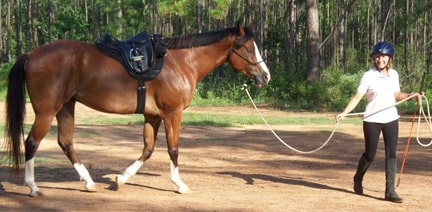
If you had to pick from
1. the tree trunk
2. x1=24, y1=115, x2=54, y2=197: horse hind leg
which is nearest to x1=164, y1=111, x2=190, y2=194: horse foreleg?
x1=24, y1=115, x2=54, y2=197: horse hind leg

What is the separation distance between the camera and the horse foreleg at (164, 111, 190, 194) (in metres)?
8.33

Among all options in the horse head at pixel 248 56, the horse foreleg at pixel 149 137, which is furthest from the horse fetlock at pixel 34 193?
the horse head at pixel 248 56

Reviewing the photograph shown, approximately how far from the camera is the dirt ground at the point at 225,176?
757cm

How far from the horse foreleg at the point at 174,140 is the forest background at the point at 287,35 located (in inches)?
393

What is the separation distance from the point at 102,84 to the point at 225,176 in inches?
108

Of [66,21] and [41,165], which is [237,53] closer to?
[41,165]

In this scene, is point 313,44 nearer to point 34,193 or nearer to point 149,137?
point 149,137

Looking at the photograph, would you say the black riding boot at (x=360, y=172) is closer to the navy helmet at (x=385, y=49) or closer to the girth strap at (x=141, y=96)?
the navy helmet at (x=385, y=49)

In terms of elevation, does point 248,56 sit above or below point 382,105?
above

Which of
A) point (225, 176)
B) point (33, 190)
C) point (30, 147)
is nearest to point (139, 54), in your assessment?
point (30, 147)

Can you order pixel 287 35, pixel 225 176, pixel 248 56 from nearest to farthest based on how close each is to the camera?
pixel 248 56 → pixel 225 176 → pixel 287 35

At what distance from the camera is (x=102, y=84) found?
816 cm

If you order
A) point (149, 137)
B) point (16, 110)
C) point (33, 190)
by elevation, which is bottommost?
point (33, 190)

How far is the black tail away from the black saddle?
992 millimetres
